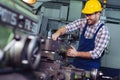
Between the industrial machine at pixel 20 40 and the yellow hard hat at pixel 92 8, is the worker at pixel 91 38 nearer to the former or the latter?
the yellow hard hat at pixel 92 8

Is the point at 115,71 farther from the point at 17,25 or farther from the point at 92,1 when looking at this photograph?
the point at 17,25

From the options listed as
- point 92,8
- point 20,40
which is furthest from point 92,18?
point 20,40

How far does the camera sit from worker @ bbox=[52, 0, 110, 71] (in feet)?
8.98

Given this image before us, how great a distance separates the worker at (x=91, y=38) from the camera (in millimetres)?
2736

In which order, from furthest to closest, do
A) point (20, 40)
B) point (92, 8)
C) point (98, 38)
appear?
point (92, 8)
point (98, 38)
point (20, 40)

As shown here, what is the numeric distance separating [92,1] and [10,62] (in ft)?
7.32

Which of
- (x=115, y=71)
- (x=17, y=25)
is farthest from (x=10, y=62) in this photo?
(x=115, y=71)

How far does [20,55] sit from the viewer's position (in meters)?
0.86

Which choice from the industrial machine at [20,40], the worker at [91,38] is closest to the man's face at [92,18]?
the worker at [91,38]

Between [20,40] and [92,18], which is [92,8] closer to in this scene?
[92,18]

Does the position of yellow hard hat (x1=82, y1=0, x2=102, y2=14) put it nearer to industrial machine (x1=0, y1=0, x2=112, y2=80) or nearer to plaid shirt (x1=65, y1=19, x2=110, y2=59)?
plaid shirt (x1=65, y1=19, x2=110, y2=59)

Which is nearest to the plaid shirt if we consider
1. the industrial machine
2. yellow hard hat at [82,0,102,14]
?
yellow hard hat at [82,0,102,14]

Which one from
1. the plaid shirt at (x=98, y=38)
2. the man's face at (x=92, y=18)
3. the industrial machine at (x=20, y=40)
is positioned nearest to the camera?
the industrial machine at (x=20, y=40)

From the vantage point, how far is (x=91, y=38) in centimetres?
286
